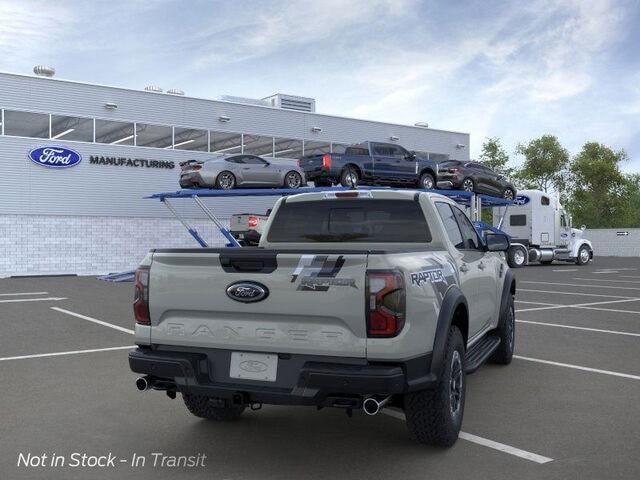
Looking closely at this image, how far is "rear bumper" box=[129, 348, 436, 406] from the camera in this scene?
4.02m

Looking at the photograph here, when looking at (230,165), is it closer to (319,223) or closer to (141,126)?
(141,126)

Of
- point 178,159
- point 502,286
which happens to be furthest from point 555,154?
point 502,286

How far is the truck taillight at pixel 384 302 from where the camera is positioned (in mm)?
4031

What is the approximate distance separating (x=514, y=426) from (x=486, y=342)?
5.30 ft

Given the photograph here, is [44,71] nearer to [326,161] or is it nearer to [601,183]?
[326,161]

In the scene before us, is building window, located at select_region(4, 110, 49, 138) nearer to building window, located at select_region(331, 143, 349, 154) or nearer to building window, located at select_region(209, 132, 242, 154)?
building window, located at select_region(209, 132, 242, 154)

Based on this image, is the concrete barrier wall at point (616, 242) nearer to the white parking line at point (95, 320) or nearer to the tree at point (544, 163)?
the tree at point (544, 163)

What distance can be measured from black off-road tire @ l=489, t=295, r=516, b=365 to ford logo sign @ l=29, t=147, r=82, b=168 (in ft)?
76.4

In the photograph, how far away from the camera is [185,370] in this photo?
173 inches

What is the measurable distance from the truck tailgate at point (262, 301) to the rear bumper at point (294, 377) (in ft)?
0.25

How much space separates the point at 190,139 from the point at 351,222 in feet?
84.0

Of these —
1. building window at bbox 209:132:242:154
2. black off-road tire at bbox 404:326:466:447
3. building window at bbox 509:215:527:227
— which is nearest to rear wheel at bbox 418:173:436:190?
building window at bbox 509:215:527:227

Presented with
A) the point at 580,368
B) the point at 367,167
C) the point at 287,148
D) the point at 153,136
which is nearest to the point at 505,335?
the point at 580,368

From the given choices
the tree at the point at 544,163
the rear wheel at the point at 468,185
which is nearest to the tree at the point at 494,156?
the tree at the point at 544,163
